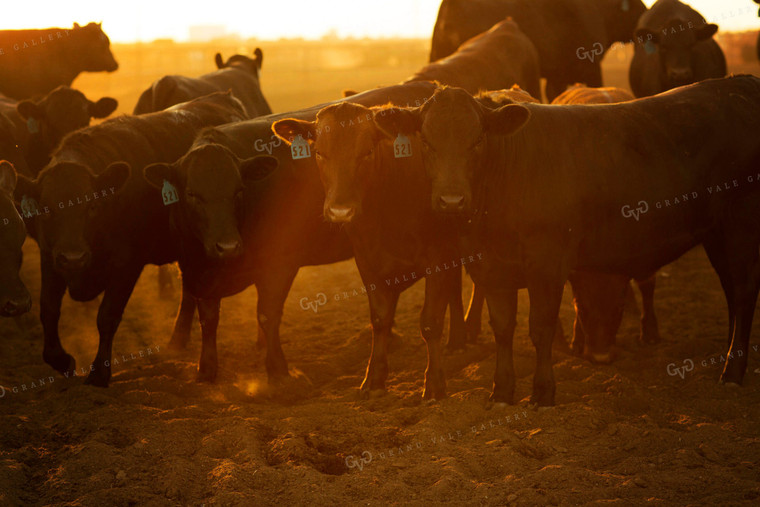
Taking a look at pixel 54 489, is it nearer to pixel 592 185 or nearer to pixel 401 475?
pixel 401 475

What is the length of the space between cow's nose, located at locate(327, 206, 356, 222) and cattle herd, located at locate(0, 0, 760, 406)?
0.05 feet

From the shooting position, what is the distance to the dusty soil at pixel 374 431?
157 inches

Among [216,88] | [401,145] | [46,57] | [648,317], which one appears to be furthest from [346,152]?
[46,57]

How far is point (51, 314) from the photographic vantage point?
588 centimetres

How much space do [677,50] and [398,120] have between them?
6252 mm

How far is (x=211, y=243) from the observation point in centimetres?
541

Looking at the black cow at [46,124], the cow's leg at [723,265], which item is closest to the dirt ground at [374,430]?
the cow's leg at [723,265]

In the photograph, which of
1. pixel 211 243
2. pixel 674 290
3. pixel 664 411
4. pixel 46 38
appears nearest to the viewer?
pixel 664 411

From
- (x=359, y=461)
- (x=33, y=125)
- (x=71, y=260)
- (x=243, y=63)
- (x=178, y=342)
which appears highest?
(x=243, y=63)

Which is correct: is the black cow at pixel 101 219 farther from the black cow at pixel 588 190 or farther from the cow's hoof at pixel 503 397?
the cow's hoof at pixel 503 397

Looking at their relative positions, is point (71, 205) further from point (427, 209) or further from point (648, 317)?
point (648, 317)

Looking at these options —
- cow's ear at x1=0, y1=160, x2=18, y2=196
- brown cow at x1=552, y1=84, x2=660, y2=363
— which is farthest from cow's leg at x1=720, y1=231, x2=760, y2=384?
cow's ear at x1=0, y1=160, x2=18, y2=196

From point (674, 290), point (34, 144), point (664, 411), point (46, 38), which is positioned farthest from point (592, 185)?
point (46, 38)

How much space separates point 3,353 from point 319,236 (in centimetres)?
285
